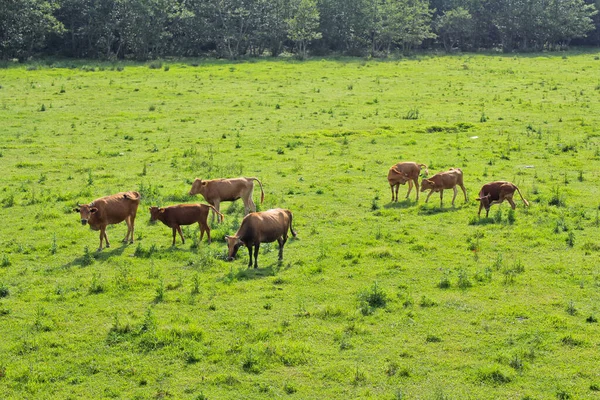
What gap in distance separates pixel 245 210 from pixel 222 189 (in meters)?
1.13

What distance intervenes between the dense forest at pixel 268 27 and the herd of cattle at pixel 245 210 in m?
52.9

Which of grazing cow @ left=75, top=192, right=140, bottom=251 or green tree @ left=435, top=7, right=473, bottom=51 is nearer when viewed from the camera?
grazing cow @ left=75, top=192, right=140, bottom=251

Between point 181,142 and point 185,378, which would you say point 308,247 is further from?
point 181,142

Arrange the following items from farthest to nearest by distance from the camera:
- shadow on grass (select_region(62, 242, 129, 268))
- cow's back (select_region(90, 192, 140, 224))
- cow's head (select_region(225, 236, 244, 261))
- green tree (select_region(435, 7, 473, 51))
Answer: green tree (select_region(435, 7, 473, 51)) → cow's back (select_region(90, 192, 140, 224)) → shadow on grass (select_region(62, 242, 129, 268)) → cow's head (select_region(225, 236, 244, 261))

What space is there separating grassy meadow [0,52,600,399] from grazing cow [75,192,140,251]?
0.67 meters

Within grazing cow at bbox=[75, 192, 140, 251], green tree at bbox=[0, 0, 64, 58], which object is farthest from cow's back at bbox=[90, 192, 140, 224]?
green tree at bbox=[0, 0, 64, 58]

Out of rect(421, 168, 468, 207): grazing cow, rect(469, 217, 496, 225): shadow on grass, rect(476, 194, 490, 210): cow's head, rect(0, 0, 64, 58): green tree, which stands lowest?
rect(469, 217, 496, 225): shadow on grass

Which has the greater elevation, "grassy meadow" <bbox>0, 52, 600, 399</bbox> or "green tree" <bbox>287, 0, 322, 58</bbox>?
"green tree" <bbox>287, 0, 322, 58</bbox>

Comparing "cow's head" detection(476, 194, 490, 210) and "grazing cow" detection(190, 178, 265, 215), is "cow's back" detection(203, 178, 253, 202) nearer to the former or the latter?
"grazing cow" detection(190, 178, 265, 215)

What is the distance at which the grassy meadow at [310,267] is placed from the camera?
1312 cm

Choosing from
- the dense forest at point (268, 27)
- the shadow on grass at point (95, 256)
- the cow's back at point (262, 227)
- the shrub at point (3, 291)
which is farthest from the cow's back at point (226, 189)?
the dense forest at point (268, 27)

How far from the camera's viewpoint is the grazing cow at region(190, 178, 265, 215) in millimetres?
22219

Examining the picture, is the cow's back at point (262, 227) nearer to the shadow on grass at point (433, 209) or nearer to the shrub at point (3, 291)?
the shrub at point (3, 291)

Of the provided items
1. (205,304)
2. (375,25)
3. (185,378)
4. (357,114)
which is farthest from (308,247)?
(375,25)
